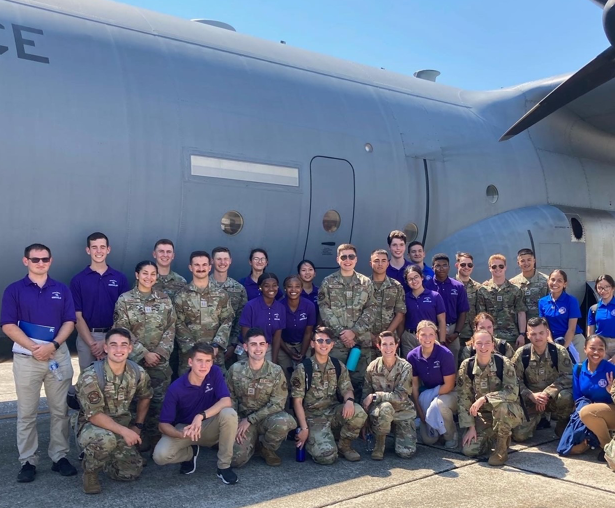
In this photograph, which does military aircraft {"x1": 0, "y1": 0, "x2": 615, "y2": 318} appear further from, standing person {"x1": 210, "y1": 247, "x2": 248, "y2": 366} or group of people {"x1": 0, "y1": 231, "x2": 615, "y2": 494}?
group of people {"x1": 0, "y1": 231, "x2": 615, "y2": 494}

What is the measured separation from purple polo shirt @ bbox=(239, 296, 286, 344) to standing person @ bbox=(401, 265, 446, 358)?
1.58 metres

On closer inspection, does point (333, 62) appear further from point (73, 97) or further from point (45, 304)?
point (45, 304)

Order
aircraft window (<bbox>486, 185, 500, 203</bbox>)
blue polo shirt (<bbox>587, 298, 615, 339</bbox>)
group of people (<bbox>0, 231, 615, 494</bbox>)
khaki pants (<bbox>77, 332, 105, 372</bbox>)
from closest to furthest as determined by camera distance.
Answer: group of people (<bbox>0, 231, 615, 494</bbox>)
khaki pants (<bbox>77, 332, 105, 372</bbox>)
blue polo shirt (<bbox>587, 298, 615, 339</bbox>)
aircraft window (<bbox>486, 185, 500, 203</bbox>)

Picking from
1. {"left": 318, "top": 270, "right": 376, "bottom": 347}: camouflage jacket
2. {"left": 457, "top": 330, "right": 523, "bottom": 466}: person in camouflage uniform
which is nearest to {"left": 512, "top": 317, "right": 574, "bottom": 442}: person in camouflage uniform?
{"left": 457, "top": 330, "right": 523, "bottom": 466}: person in camouflage uniform

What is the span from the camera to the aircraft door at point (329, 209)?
7758 millimetres

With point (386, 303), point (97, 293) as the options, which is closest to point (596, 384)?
point (386, 303)

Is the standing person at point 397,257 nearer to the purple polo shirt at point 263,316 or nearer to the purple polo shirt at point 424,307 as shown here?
the purple polo shirt at point 424,307

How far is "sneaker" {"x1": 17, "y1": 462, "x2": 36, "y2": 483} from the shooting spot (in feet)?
18.0

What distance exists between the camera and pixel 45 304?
18.3 feet

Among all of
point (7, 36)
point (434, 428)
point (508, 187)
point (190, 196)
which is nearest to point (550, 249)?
point (508, 187)

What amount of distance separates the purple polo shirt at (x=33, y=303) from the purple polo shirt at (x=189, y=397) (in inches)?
45.3

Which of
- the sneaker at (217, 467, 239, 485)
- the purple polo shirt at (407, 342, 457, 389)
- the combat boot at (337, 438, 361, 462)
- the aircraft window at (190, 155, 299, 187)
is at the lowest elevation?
the sneaker at (217, 467, 239, 485)

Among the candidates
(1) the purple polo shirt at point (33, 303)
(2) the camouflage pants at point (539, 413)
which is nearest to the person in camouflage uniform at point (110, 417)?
(1) the purple polo shirt at point (33, 303)

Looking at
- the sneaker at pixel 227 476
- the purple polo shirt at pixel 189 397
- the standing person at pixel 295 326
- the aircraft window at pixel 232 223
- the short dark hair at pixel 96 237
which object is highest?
the aircraft window at pixel 232 223
